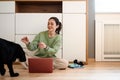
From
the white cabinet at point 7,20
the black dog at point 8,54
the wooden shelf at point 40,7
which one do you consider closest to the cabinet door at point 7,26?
the white cabinet at point 7,20

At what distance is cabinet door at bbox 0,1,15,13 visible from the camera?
3197 millimetres

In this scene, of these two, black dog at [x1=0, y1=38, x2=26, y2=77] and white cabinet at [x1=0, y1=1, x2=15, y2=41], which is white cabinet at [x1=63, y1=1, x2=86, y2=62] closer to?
white cabinet at [x1=0, y1=1, x2=15, y2=41]

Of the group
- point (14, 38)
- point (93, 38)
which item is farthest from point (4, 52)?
point (93, 38)

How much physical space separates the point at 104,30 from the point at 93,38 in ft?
0.68

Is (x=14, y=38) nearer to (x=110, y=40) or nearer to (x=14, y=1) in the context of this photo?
→ (x=14, y=1)

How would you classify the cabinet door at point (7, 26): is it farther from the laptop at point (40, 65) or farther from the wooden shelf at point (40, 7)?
the laptop at point (40, 65)

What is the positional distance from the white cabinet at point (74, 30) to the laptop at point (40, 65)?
2.58ft

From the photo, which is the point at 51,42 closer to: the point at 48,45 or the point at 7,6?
the point at 48,45

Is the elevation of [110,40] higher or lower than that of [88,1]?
lower

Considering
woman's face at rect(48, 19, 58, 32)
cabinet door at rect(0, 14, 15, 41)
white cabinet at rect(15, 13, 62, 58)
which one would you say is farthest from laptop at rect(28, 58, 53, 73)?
cabinet door at rect(0, 14, 15, 41)

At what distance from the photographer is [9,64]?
2217 millimetres

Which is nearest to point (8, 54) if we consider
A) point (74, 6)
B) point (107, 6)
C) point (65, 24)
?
point (65, 24)

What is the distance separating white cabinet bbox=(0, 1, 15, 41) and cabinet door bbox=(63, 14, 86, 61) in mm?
733

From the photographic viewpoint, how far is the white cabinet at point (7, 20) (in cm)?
320
